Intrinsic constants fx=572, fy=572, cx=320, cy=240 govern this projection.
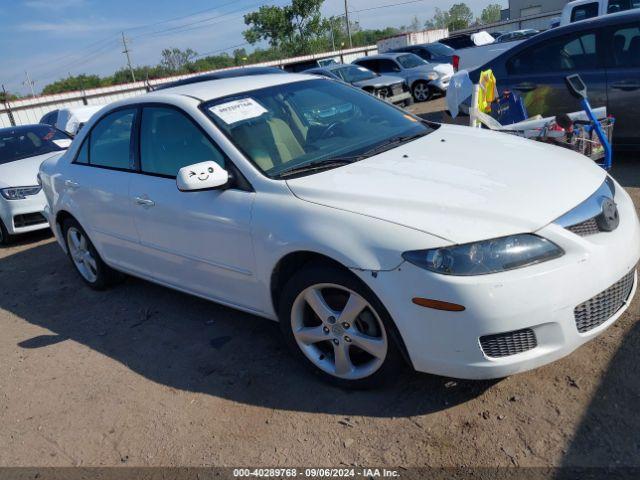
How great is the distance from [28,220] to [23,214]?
3.9 inches

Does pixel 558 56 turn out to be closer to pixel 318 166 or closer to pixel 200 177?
pixel 318 166

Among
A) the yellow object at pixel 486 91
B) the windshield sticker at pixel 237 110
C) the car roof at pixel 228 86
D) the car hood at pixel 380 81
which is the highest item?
the car roof at pixel 228 86

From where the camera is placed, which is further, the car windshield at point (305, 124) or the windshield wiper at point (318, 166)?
the car windshield at point (305, 124)

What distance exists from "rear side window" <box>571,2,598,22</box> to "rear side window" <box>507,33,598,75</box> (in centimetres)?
696

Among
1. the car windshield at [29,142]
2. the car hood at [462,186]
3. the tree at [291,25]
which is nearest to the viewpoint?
the car hood at [462,186]

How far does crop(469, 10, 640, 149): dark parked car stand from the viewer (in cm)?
580

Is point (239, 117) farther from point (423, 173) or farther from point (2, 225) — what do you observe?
point (2, 225)

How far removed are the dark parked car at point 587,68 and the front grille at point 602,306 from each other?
369cm

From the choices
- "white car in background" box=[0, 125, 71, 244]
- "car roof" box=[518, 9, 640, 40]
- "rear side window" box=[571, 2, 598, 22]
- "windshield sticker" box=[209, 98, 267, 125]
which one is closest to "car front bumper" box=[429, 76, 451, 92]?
"rear side window" box=[571, 2, 598, 22]

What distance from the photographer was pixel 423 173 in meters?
2.98

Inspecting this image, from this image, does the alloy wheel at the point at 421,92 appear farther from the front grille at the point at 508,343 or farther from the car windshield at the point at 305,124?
the front grille at the point at 508,343

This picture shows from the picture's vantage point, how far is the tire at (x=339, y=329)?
2.74 meters

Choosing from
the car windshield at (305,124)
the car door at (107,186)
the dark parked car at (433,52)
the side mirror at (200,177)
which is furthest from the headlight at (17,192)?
the dark parked car at (433,52)

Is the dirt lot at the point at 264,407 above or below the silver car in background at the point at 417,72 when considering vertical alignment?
below
